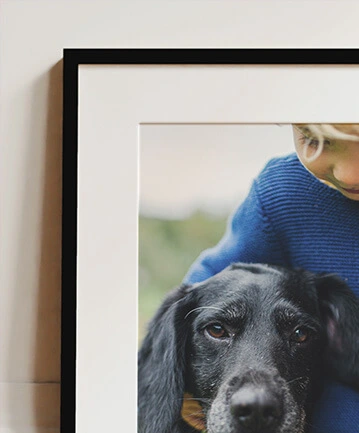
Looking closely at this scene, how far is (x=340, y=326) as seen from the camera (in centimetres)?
84

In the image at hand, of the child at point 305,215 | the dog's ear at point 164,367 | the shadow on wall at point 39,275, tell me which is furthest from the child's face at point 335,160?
the shadow on wall at point 39,275

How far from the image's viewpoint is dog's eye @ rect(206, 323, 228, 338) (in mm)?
832

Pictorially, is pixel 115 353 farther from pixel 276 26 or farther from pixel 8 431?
pixel 276 26

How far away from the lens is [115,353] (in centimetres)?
84

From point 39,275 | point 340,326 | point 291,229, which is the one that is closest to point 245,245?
point 291,229

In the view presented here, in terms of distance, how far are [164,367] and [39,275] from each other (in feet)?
0.79

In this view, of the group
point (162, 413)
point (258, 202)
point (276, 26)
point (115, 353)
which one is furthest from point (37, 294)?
point (276, 26)

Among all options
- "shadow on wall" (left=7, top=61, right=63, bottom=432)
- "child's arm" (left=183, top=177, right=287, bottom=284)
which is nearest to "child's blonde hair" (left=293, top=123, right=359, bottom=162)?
"child's arm" (left=183, top=177, right=287, bottom=284)

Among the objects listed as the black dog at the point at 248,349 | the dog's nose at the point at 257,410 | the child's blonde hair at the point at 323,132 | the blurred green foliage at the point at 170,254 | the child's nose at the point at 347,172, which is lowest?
the dog's nose at the point at 257,410

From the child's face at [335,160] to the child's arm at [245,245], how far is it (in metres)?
0.09

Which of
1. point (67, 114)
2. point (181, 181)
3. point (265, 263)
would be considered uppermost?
point (67, 114)

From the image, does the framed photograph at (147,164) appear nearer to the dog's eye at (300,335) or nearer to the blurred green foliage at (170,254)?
the blurred green foliage at (170,254)

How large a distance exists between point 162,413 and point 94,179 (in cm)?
37

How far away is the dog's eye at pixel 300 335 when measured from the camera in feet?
2.71
